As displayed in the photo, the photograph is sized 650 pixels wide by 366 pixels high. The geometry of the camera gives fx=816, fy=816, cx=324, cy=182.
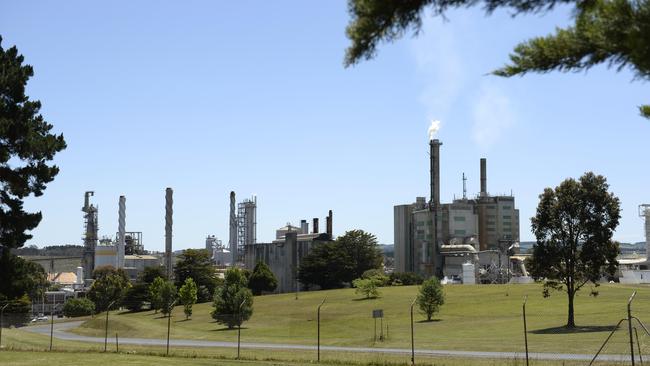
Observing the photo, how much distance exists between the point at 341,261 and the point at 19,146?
284 feet

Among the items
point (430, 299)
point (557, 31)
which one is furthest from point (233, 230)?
point (557, 31)

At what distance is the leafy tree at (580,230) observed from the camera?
52.1 meters

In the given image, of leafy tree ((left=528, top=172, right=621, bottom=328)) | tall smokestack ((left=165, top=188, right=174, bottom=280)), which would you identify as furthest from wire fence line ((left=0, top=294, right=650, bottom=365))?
tall smokestack ((left=165, top=188, right=174, bottom=280))

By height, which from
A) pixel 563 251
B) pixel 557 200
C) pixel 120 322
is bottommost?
pixel 120 322

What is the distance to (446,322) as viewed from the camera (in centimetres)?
6188

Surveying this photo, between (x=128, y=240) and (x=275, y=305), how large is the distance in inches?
4297

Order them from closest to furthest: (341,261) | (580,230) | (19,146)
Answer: (19,146), (580,230), (341,261)

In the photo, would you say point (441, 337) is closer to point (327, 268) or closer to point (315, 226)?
point (327, 268)

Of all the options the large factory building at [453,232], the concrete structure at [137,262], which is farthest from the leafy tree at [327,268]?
the concrete structure at [137,262]

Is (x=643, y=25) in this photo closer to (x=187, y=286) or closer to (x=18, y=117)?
(x=18, y=117)

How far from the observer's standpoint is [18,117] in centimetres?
3706

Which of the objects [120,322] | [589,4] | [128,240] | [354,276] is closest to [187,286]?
[120,322]

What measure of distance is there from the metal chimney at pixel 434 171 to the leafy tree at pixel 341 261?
16024 mm

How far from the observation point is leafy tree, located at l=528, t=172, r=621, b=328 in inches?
2051
